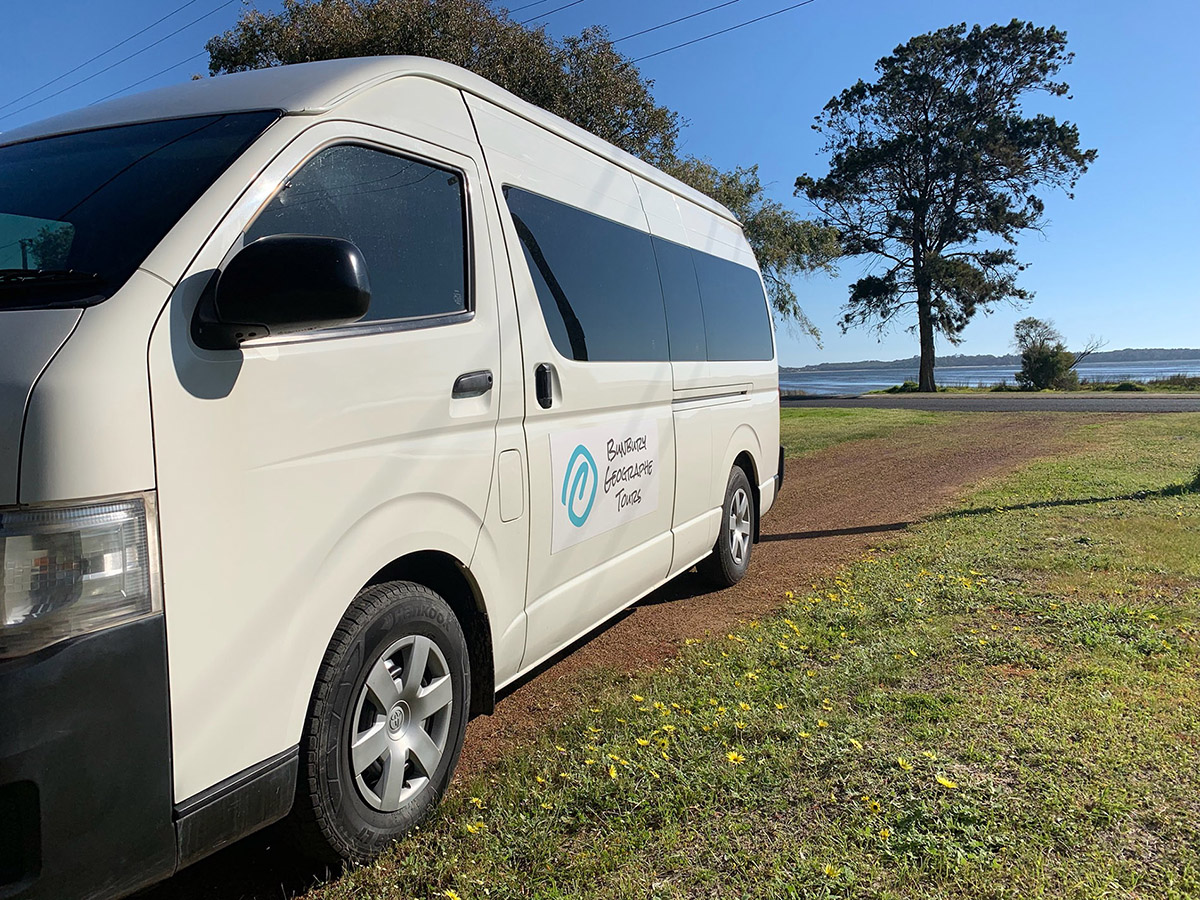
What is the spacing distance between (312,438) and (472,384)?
0.72 m

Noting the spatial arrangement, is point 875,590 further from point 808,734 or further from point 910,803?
point 910,803

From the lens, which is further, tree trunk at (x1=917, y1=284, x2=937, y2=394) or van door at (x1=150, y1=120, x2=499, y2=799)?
tree trunk at (x1=917, y1=284, x2=937, y2=394)

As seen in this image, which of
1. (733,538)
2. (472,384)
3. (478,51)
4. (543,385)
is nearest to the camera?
(472,384)

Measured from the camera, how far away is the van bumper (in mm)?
1649

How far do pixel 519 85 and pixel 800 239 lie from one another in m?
16.3

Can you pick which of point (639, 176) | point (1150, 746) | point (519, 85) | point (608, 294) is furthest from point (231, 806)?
point (519, 85)

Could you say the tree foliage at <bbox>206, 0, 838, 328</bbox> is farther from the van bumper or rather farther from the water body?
the van bumper

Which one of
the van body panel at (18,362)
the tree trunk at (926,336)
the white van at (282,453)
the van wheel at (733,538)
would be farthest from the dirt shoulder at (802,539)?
the tree trunk at (926,336)

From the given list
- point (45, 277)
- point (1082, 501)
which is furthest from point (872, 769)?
point (1082, 501)

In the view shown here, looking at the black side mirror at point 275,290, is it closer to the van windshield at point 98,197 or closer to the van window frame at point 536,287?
the van windshield at point 98,197

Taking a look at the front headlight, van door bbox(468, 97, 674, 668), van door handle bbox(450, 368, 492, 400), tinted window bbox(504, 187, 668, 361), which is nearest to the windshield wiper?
the front headlight

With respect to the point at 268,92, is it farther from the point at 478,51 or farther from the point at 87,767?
the point at 478,51

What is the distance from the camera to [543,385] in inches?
129

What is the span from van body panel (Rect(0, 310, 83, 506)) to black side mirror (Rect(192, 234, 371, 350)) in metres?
0.28
